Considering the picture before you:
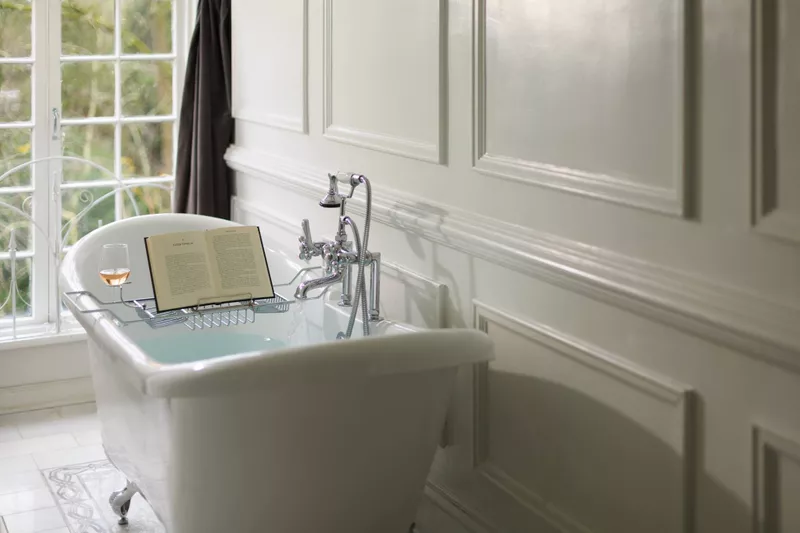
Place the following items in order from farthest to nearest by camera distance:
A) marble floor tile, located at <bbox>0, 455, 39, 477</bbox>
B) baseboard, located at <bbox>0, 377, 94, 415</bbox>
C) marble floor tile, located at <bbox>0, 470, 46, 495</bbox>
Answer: baseboard, located at <bbox>0, 377, 94, 415</bbox> < marble floor tile, located at <bbox>0, 455, 39, 477</bbox> < marble floor tile, located at <bbox>0, 470, 46, 495</bbox>

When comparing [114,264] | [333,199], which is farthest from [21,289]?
[333,199]

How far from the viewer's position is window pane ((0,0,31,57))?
14.0 feet

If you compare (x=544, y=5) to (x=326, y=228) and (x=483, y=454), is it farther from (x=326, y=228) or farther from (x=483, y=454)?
(x=326, y=228)

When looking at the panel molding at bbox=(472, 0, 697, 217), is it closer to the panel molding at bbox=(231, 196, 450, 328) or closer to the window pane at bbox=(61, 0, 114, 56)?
the panel molding at bbox=(231, 196, 450, 328)

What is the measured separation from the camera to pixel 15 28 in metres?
4.28

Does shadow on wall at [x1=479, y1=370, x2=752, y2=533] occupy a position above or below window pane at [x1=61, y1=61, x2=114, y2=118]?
below

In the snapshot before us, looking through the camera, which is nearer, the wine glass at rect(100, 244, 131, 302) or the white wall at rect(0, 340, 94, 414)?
the wine glass at rect(100, 244, 131, 302)

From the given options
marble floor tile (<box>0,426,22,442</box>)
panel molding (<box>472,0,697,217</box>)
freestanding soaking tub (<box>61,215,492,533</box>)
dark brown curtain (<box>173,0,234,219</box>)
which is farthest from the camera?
dark brown curtain (<box>173,0,234,219</box>)

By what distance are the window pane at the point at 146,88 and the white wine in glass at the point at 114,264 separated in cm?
179

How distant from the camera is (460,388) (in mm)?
2842

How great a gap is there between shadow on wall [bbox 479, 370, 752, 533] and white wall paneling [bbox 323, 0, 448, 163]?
0.76 m

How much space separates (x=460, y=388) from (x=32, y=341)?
2220 mm

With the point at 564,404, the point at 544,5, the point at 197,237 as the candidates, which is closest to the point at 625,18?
the point at 544,5

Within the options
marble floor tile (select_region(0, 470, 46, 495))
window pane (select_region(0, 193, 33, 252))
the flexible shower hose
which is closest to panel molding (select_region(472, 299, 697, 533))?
the flexible shower hose
